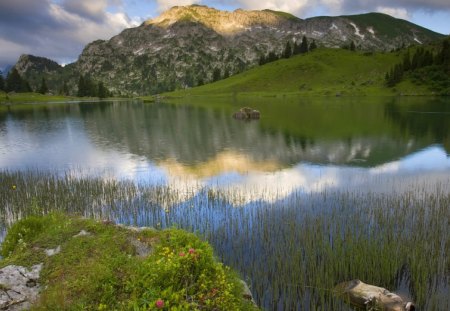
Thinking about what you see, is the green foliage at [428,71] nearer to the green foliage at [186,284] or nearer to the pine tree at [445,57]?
the pine tree at [445,57]

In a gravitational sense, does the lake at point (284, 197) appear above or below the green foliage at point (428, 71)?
below

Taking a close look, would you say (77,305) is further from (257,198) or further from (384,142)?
(384,142)

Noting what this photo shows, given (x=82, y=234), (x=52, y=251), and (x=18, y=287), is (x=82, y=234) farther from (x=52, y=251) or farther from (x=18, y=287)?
(x=18, y=287)

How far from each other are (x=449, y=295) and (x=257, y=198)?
14.3m

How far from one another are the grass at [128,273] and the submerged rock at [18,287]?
1.07 ft

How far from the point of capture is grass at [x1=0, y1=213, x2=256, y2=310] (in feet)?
29.6

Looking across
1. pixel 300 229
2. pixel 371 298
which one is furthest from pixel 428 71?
pixel 371 298

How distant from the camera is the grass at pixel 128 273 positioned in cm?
902

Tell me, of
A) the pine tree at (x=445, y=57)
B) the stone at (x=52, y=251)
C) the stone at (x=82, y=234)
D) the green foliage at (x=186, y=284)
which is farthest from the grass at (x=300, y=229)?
the pine tree at (x=445, y=57)

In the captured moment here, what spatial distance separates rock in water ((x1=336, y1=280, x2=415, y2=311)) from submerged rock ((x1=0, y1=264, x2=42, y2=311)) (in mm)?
11035

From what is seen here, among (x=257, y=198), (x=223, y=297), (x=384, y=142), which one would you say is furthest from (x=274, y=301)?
(x=384, y=142)

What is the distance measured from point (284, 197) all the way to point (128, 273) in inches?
696

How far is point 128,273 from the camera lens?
34.3 ft

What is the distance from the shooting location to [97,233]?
1407cm
